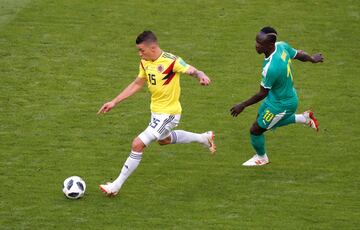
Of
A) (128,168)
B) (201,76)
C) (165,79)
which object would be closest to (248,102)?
(201,76)

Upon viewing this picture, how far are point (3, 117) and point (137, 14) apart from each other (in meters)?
5.18

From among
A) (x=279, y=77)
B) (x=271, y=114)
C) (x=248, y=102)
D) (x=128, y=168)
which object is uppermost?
(x=279, y=77)

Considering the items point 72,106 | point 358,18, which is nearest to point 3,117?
point 72,106

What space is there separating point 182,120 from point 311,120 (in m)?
2.37

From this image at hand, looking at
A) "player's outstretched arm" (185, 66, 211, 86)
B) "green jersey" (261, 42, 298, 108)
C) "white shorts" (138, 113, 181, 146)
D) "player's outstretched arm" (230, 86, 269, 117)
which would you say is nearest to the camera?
"player's outstretched arm" (185, 66, 211, 86)

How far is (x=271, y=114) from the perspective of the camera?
39.3ft

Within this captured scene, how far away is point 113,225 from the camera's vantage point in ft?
34.6

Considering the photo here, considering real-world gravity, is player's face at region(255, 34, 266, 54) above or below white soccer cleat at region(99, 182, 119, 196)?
above

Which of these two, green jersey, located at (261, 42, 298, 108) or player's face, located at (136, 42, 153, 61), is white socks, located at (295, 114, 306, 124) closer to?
green jersey, located at (261, 42, 298, 108)

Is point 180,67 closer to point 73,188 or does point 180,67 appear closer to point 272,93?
point 272,93

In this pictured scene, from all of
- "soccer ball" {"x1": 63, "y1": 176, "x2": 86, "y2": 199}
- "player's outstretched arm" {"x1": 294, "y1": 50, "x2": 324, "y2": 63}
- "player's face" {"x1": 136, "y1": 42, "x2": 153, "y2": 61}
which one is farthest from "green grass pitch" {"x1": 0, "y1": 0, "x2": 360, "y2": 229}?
"player's face" {"x1": 136, "y1": 42, "x2": 153, "y2": 61}

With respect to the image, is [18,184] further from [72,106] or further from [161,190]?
[72,106]

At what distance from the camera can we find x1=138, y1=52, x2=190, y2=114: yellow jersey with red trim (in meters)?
11.3

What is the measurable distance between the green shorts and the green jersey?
0.05 metres
